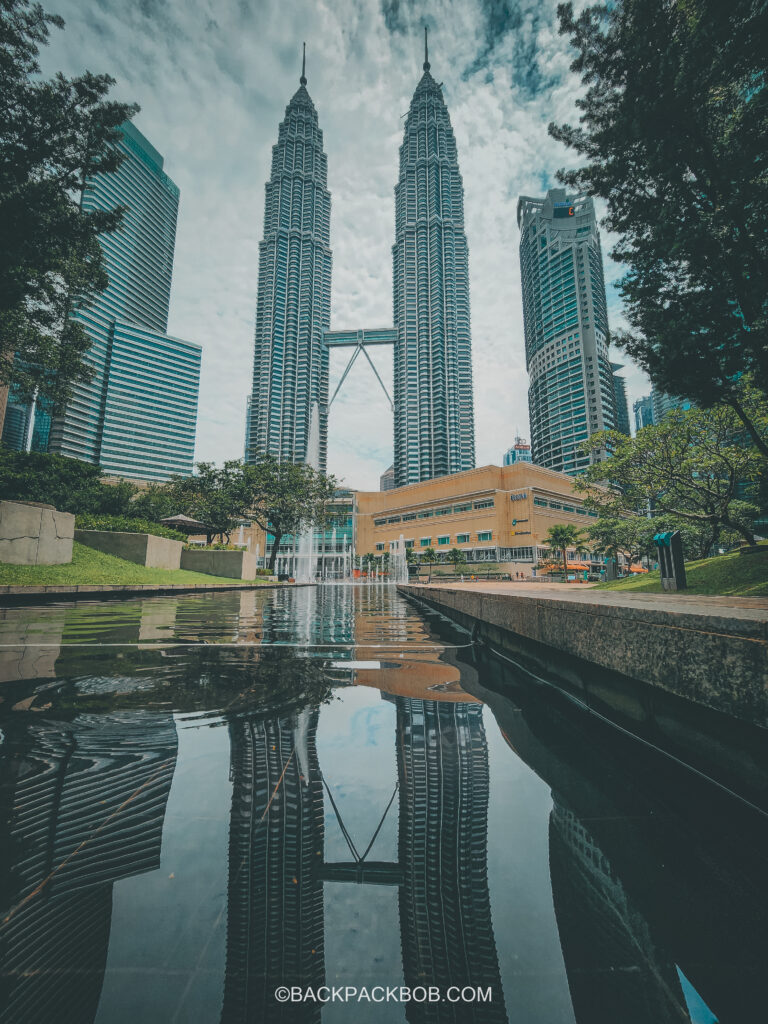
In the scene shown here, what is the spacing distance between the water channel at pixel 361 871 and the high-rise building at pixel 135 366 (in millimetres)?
122523

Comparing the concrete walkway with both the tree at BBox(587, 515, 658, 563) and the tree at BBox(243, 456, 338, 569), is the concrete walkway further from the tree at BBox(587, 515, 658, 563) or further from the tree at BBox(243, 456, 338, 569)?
the tree at BBox(243, 456, 338, 569)

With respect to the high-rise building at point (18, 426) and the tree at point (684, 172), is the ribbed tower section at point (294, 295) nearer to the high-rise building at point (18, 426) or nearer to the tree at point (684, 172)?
the high-rise building at point (18, 426)

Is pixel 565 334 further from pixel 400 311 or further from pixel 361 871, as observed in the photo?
pixel 361 871

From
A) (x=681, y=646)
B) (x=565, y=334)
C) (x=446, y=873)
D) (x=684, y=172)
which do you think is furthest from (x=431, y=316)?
(x=446, y=873)

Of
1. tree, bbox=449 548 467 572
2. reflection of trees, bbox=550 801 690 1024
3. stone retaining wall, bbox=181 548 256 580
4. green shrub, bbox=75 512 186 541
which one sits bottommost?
reflection of trees, bbox=550 801 690 1024

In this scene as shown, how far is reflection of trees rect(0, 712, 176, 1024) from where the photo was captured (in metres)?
0.81

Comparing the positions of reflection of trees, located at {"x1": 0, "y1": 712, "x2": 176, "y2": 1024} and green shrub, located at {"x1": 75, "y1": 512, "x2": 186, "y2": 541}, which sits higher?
green shrub, located at {"x1": 75, "y1": 512, "x2": 186, "y2": 541}

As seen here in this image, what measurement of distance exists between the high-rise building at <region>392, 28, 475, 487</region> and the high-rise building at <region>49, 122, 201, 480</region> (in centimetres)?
6515

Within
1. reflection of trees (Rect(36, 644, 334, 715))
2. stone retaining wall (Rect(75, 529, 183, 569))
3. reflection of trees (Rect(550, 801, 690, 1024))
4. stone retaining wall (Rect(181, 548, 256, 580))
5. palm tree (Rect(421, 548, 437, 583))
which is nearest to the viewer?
reflection of trees (Rect(550, 801, 690, 1024))

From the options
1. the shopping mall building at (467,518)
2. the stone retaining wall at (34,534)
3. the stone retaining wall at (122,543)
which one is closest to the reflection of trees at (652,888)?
the stone retaining wall at (34,534)

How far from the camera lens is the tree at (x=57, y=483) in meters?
30.7

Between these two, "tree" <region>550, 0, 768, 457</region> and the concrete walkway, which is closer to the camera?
the concrete walkway

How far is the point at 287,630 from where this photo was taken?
20.6 feet

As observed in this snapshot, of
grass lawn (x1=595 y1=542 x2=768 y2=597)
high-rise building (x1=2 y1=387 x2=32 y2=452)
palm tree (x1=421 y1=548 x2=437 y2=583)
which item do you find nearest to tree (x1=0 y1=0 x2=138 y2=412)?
grass lawn (x1=595 y1=542 x2=768 y2=597)
